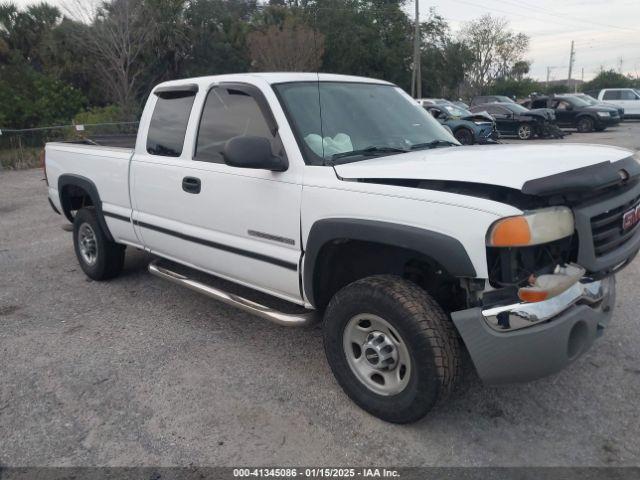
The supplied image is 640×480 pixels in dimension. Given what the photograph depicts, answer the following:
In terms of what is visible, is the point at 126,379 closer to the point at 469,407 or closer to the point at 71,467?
the point at 71,467

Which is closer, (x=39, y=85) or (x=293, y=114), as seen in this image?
(x=293, y=114)

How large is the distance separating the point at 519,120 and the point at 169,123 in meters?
18.7

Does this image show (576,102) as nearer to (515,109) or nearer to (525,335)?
(515,109)

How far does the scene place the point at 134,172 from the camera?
4.63 m

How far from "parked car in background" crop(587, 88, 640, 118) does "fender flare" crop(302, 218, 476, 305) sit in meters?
30.7

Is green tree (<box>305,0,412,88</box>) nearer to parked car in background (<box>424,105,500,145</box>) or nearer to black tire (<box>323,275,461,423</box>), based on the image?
parked car in background (<box>424,105,500,145</box>)

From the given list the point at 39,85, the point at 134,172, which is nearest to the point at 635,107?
the point at 39,85

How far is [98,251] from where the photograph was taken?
5.45 metres

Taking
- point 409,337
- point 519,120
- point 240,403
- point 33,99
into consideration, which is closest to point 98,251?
point 240,403

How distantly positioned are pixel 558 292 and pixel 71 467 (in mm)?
2573

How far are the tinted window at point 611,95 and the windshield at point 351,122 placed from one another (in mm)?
30062

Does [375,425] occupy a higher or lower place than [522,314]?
lower

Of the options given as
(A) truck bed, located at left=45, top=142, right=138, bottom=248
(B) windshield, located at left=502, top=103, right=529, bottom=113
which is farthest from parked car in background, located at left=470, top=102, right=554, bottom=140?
(A) truck bed, located at left=45, top=142, right=138, bottom=248

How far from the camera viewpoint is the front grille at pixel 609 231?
2846mm
